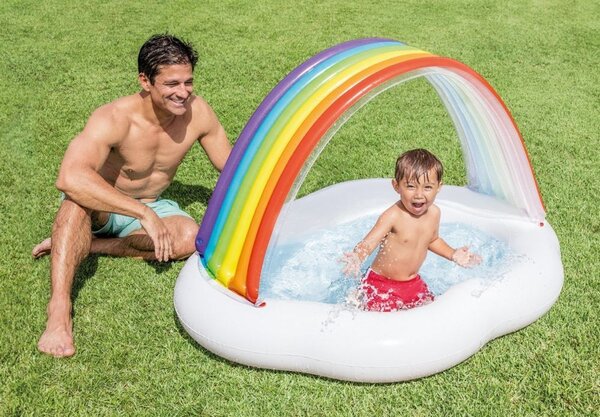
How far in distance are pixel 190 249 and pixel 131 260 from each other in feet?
1.26

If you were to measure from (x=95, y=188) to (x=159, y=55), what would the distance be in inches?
32.6

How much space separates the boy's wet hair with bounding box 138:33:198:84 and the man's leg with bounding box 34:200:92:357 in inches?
34.5

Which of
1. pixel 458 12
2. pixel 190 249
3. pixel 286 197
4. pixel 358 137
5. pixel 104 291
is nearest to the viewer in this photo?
pixel 286 197

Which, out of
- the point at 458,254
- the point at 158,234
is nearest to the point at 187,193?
the point at 158,234

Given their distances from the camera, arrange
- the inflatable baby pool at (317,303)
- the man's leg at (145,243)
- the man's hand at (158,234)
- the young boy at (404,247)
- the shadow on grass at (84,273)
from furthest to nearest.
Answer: the man's leg at (145,243) < the shadow on grass at (84,273) < the man's hand at (158,234) < the young boy at (404,247) < the inflatable baby pool at (317,303)

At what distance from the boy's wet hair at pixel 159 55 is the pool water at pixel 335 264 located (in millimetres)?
1263

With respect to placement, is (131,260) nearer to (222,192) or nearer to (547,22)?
(222,192)

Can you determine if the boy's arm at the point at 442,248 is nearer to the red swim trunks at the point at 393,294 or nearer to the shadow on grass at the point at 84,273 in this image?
the red swim trunks at the point at 393,294

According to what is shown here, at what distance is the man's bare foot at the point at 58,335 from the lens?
11.0 feet

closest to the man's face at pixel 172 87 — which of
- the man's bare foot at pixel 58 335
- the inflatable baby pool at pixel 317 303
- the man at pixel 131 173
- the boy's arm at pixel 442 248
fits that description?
the man at pixel 131 173

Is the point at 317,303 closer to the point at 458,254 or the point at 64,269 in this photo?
the point at 458,254

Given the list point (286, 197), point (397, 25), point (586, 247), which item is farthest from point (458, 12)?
point (286, 197)

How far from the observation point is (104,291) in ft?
12.7

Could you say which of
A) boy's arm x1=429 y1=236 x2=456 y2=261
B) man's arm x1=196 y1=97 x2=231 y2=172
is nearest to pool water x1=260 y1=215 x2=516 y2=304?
boy's arm x1=429 y1=236 x2=456 y2=261
